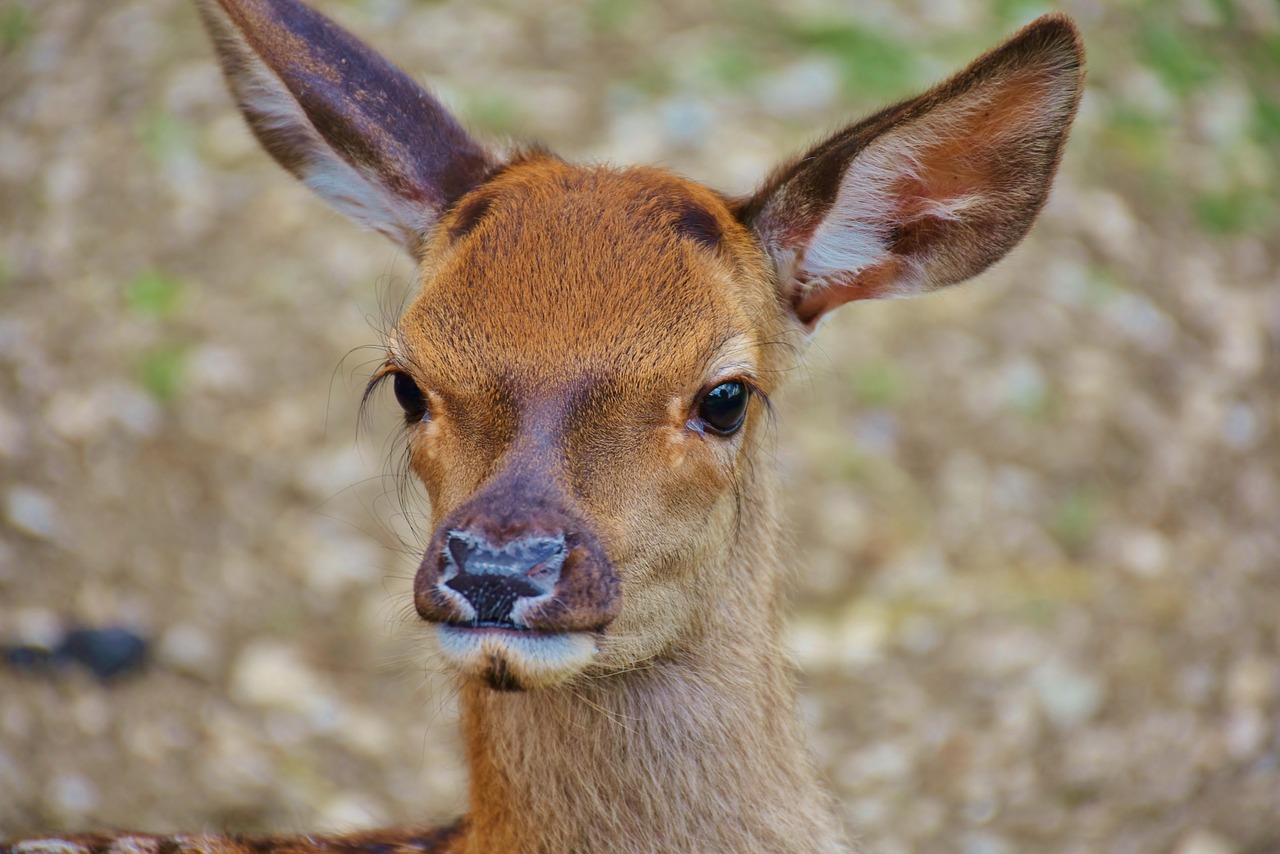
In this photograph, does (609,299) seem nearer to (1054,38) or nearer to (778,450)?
(1054,38)

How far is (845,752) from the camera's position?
6004 millimetres

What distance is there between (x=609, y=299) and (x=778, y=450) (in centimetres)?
316

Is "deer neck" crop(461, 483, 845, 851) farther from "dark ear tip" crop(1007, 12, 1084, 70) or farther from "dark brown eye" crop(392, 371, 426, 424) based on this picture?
"dark ear tip" crop(1007, 12, 1084, 70)

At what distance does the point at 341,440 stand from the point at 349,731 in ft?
4.47

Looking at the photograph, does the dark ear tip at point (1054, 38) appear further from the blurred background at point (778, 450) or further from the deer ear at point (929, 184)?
the blurred background at point (778, 450)

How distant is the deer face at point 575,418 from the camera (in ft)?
9.12

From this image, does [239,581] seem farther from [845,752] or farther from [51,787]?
[845,752]

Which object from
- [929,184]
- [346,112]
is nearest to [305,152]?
[346,112]

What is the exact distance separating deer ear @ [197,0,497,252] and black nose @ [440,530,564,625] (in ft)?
4.40

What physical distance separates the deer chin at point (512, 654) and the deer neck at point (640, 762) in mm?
453

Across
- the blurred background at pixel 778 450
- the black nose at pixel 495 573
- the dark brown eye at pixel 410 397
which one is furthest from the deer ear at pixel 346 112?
the blurred background at pixel 778 450

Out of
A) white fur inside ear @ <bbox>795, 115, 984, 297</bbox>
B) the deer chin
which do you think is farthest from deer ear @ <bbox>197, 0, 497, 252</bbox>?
the deer chin

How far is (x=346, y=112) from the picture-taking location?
3645mm

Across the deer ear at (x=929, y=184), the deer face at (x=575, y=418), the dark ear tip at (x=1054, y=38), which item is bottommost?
the deer face at (x=575, y=418)
